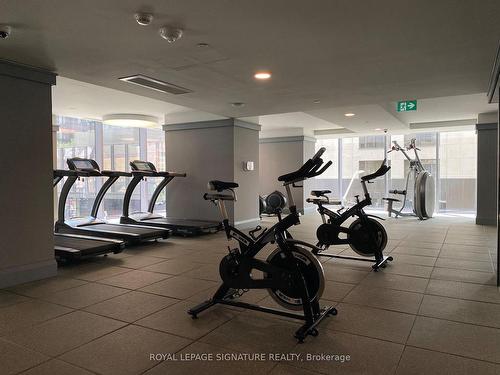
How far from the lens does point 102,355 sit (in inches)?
94.3

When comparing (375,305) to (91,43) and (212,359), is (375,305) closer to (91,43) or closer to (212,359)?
(212,359)

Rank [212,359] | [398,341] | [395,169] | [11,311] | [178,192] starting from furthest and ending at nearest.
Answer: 1. [395,169]
2. [178,192]
3. [11,311]
4. [398,341]
5. [212,359]

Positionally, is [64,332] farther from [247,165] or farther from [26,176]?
[247,165]

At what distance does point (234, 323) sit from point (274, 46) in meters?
2.47

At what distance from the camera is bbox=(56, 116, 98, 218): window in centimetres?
928

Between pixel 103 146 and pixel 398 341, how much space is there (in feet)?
32.4

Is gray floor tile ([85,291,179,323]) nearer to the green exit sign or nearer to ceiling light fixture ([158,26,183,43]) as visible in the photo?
ceiling light fixture ([158,26,183,43])

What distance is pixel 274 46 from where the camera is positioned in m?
3.48

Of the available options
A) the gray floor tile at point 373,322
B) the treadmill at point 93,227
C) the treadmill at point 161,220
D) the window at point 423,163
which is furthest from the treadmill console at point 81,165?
the window at point 423,163

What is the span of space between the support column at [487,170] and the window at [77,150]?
Answer: 968 cm

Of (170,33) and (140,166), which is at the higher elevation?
(170,33)

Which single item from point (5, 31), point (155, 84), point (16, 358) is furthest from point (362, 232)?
point (5, 31)

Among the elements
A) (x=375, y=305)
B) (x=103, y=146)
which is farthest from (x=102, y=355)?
(x=103, y=146)

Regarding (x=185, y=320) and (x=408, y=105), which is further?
(x=408, y=105)
